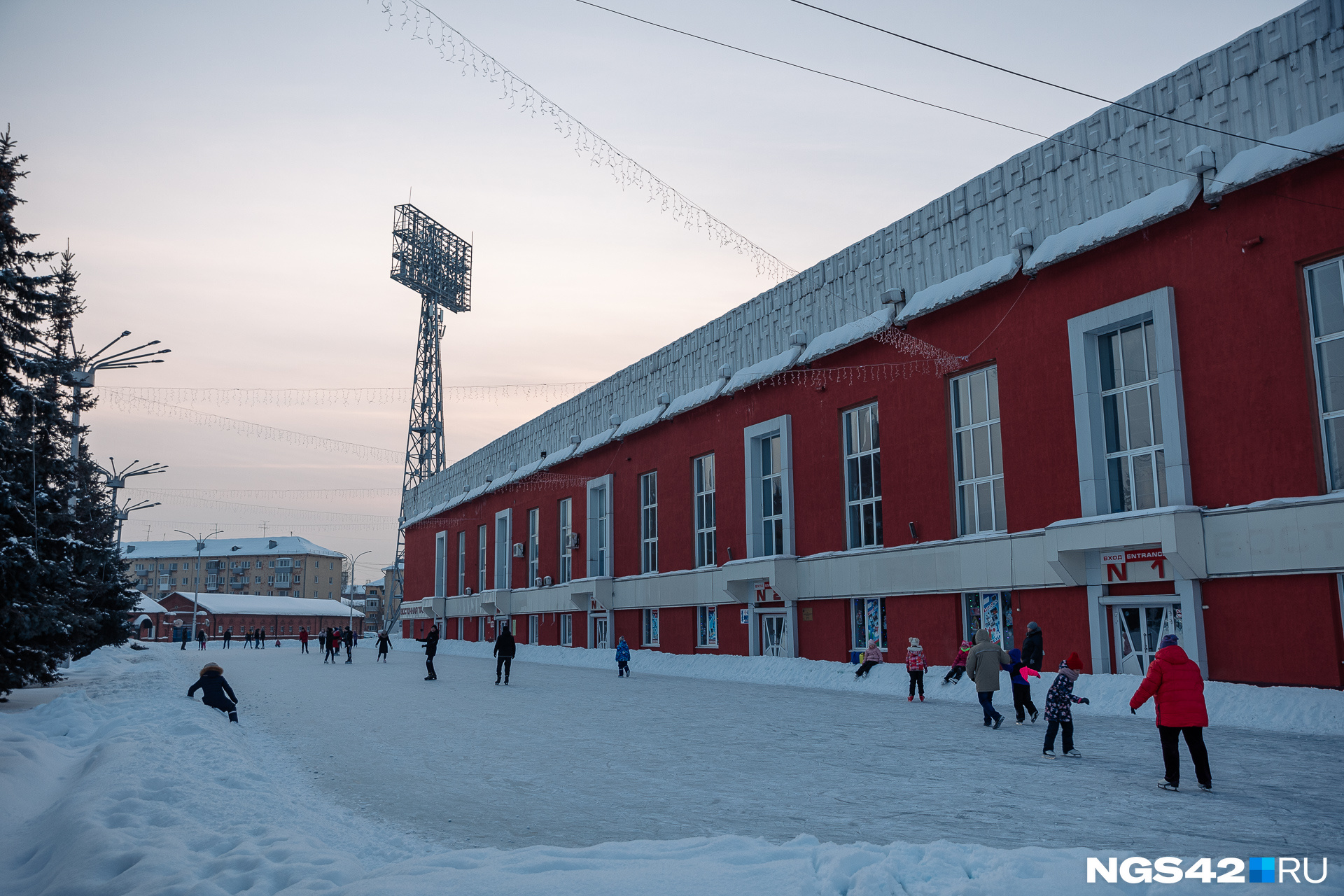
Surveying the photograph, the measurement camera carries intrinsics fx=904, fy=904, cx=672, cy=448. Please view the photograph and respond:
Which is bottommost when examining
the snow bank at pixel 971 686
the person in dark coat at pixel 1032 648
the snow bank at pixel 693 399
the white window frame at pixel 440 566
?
the snow bank at pixel 971 686

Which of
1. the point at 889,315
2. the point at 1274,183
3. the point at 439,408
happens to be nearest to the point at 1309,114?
the point at 1274,183

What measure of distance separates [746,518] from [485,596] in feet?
93.4

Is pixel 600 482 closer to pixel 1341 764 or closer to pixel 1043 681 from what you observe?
pixel 1043 681

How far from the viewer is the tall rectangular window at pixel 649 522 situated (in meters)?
39.4

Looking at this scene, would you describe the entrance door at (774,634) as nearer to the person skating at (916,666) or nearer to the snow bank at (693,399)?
the snow bank at (693,399)

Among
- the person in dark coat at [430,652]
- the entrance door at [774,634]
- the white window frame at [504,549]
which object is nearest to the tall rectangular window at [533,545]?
the white window frame at [504,549]

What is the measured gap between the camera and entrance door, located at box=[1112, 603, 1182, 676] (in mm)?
18156

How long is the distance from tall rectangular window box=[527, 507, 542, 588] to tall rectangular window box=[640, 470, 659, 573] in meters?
12.0

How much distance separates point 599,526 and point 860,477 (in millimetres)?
19568

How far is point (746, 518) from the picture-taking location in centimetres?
3200

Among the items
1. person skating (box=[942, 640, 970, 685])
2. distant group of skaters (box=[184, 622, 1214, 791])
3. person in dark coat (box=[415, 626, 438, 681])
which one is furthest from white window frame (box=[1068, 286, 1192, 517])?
person in dark coat (box=[415, 626, 438, 681])

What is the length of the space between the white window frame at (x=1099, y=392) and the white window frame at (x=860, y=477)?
7.05m

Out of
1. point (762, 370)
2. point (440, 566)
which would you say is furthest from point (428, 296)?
point (762, 370)

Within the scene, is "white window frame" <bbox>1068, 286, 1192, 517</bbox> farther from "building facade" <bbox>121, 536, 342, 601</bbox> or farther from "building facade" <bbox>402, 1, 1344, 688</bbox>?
"building facade" <bbox>121, 536, 342, 601</bbox>
